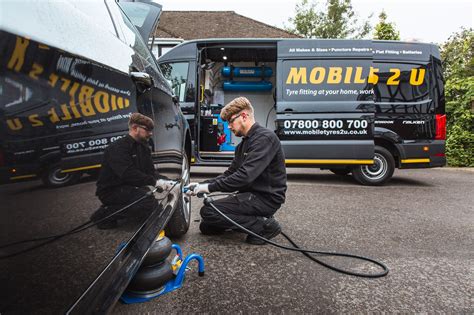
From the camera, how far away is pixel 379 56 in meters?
5.19

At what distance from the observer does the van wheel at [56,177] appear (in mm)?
664

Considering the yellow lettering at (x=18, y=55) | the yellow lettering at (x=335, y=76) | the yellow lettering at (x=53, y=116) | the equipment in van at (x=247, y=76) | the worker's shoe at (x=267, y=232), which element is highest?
the equipment in van at (x=247, y=76)

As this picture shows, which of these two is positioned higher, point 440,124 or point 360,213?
point 440,124

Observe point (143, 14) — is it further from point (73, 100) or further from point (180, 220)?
point (73, 100)

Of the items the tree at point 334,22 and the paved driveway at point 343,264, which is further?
the tree at point 334,22

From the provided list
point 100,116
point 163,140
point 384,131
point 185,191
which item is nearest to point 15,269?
point 100,116

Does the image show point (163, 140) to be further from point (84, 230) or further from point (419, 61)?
point (419, 61)

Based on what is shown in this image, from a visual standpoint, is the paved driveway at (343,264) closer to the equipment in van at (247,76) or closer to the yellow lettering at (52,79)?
the yellow lettering at (52,79)

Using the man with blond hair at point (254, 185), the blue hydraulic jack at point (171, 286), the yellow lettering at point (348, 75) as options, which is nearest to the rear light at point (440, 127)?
the yellow lettering at point (348, 75)

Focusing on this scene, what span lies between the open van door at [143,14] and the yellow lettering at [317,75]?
3370 mm

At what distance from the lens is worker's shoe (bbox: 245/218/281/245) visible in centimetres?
258

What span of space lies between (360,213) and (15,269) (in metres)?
3.55

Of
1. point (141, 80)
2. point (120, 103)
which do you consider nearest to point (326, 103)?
point (141, 80)

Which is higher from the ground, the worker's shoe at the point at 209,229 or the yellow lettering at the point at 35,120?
the yellow lettering at the point at 35,120
